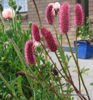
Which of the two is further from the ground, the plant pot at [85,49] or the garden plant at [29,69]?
the garden plant at [29,69]

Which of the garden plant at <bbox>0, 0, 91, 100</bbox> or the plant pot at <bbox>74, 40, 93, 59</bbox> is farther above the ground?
the garden plant at <bbox>0, 0, 91, 100</bbox>

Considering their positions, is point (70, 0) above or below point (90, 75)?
above

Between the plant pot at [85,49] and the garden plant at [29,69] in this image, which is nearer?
the garden plant at [29,69]

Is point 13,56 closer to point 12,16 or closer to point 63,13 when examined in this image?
point 12,16

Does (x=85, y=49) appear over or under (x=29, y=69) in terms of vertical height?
under

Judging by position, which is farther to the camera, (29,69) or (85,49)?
(85,49)

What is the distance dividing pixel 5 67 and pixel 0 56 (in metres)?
0.09

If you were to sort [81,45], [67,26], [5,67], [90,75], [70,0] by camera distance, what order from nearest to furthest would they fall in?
[67,26] < [5,67] < [90,75] < [81,45] < [70,0]

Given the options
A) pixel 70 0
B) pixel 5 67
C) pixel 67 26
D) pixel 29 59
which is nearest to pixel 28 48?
pixel 29 59

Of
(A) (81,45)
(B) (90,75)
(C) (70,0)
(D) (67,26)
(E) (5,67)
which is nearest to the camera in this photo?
(D) (67,26)

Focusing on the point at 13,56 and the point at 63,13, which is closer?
the point at 63,13

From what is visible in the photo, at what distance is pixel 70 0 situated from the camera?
21.2 ft

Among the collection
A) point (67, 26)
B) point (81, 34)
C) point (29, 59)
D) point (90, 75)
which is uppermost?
point (67, 26)

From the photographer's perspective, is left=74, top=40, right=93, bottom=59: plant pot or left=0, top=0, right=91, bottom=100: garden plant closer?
left=0, top=0, right=91, bottom=100: garden plant
